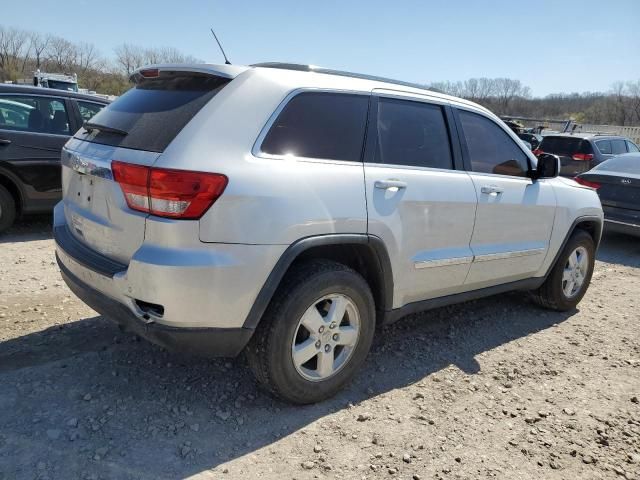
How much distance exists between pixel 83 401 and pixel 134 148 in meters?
1.43

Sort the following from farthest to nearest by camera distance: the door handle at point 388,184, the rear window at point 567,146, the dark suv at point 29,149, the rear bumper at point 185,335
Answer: the rear window at point 567,146 < the dark suv at point 29,149 < the door handle at point 388,184 < the rear bumper at point 185,335

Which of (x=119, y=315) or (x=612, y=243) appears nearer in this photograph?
(x=119, y=315)

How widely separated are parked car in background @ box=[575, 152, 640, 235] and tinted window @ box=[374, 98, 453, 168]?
526cm

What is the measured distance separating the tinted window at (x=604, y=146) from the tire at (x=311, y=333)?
11.5 metres

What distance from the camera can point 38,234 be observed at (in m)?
6.26

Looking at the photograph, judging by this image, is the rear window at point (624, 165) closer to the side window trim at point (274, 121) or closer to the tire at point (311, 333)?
the side window trim at point (274, 121)

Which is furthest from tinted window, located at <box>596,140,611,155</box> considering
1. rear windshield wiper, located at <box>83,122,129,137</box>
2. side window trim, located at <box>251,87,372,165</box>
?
rear windshield wiper, located at <box>83,122,129,137</box>

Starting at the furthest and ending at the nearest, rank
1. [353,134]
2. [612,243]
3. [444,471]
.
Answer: [612,243] → [353,134] → [444,471]

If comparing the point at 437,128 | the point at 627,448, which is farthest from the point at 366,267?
the point at 627,448

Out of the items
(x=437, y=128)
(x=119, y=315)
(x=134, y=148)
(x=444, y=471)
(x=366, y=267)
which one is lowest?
(x=444, y=471)

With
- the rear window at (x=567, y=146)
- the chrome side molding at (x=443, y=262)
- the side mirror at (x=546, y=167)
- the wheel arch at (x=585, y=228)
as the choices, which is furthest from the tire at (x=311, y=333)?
the rear window at (x=567, y=146)

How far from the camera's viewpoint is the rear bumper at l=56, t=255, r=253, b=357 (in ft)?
8.11

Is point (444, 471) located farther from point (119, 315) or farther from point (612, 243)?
point (612, 243)

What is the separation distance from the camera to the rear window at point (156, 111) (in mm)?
2572
